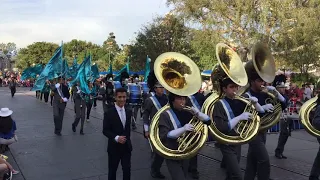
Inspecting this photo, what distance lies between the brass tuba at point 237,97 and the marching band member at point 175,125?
491 millimetres

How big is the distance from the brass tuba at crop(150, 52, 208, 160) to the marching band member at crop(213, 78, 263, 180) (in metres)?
0.44

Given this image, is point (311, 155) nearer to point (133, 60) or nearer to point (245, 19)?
point (245, 19)

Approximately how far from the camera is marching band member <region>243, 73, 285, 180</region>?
5047 mm

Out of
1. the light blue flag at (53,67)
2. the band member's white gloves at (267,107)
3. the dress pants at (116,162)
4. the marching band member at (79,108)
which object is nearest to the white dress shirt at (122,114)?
the dress pants at (116,162)

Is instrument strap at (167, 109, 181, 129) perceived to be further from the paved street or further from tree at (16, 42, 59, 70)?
tree at (16, 42, 59, 70)

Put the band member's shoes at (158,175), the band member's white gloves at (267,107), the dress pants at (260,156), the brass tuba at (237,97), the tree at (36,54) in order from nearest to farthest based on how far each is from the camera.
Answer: the brass tuba at (237,97), the dress pants at (260,156), the band member's white gloves at (267,107), the band member's shoes at (158,175), the tree at (36,54)

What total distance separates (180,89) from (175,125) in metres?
0.45

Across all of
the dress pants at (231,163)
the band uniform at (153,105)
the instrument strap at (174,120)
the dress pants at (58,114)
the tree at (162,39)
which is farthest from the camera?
the tree at (162,39)

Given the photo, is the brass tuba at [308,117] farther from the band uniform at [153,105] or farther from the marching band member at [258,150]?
the band uniform at [153,105]

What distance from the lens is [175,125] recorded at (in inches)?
172

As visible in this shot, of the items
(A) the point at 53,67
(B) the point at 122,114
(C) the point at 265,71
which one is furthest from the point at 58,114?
(C) the point at 265,71

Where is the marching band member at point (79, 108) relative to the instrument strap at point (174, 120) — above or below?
below

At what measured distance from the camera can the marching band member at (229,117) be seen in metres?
4.63

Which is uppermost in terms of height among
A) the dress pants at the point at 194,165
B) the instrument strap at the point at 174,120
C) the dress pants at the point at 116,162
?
the instrument strap at the point at 174,120
